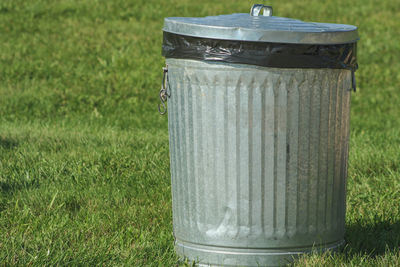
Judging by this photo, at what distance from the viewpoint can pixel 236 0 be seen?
44.1ft

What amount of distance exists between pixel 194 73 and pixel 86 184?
195cm

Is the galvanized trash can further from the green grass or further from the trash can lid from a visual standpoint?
the green grass

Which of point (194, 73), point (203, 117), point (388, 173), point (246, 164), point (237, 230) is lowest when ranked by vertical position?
point (388, 173)

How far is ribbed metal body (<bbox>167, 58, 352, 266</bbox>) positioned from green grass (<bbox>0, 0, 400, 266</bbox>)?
24cm

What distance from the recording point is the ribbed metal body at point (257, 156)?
119 inches

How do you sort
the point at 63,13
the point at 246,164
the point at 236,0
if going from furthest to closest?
the point at 236,0
the point at 63,13
the point at 246,164

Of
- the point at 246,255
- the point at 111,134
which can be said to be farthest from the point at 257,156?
the point at 111,134

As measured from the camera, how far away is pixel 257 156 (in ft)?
10.0

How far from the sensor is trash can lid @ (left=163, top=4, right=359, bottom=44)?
2936mm

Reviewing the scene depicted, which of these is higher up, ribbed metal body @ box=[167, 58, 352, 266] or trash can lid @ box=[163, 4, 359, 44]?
trash can lid @ box=[163, 4, 359, 44]

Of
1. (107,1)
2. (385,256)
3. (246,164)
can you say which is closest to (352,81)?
(246,164)

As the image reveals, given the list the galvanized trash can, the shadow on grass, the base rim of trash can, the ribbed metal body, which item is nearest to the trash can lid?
the galvanized trash can

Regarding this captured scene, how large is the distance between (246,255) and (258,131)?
24.5 inches

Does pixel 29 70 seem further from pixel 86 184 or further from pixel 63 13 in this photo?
pixel 86 184
